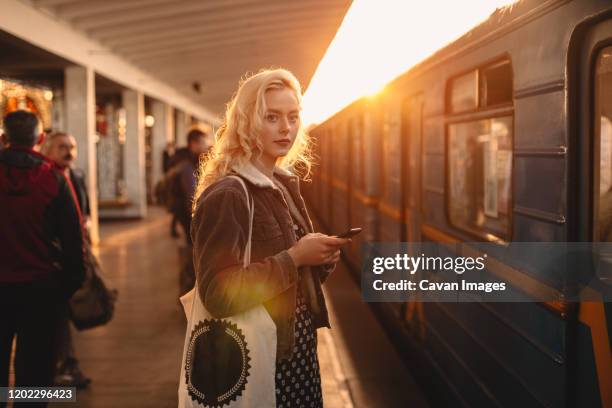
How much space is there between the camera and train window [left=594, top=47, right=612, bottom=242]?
2377 millimetres

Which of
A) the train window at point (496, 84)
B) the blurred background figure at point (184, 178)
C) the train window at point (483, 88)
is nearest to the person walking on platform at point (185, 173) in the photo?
the blurred background figure at point (184, 178)

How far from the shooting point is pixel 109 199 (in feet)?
54.6

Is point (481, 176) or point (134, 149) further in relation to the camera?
point (134, 149)

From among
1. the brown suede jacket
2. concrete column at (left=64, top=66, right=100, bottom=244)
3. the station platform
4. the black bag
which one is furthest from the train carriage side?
concrete column at (left=64, top=66, right=100, bottom=244)

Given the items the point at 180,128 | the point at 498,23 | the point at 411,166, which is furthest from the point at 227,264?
the point at 180,128

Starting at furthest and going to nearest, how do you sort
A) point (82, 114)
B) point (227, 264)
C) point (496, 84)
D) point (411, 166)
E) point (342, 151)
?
point (82, 114)
point (342, 151)
point (411, 166)
point (496, 84)
point (227, 264)

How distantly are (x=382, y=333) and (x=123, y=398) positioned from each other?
8.28 feet

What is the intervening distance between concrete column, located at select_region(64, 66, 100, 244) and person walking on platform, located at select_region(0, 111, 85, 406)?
8.41 m

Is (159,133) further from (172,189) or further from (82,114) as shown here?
(172,189)

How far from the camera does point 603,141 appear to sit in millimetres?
2406

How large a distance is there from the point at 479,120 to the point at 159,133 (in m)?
15.8

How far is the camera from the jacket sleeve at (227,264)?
5.97 ft

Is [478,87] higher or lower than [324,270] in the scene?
higher

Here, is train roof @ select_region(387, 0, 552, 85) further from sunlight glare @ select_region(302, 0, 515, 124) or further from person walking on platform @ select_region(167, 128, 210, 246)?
person walking on platform @ select_region(167, 128, 210, 246)
